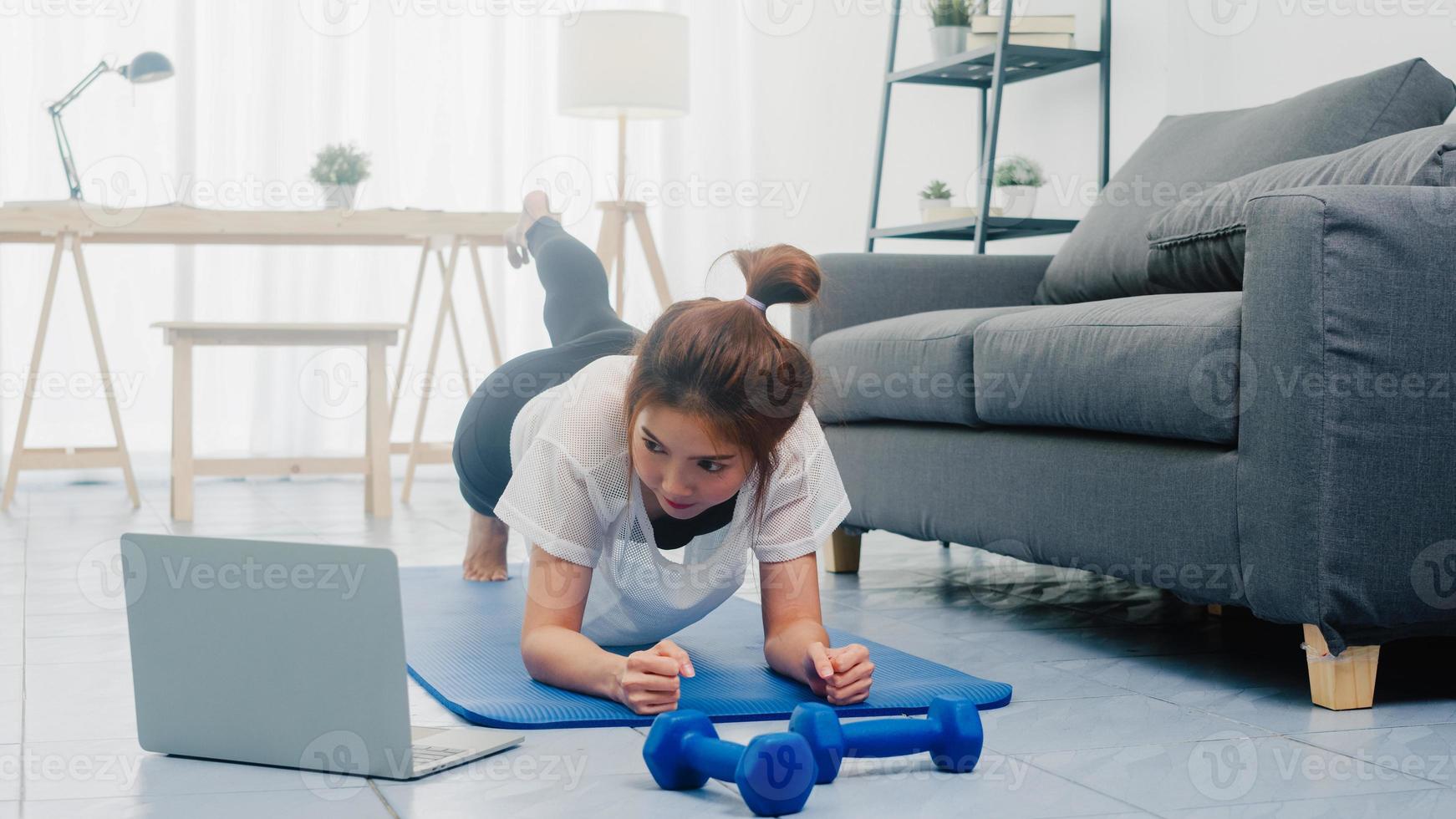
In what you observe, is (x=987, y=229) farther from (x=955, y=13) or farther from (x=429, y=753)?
(x=429, y=753)

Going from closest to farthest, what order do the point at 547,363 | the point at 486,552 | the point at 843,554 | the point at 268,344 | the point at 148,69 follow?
the point at 547,363
the point at 486,552
the point at 843,554
the point at 268,344
the point at 148,69

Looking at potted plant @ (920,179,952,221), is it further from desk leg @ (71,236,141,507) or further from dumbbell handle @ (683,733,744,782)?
dumbbell handle @ (683,733,744,782)

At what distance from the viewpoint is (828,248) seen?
4.79 m

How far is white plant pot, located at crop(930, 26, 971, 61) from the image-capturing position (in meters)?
3.54

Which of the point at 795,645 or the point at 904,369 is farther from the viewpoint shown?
the point at 904,369

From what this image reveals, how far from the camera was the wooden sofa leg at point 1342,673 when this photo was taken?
4.81 ft

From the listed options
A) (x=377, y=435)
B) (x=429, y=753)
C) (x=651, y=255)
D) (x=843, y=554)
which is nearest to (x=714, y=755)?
(x=429, y=753)

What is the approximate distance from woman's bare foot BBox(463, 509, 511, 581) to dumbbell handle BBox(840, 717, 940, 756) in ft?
4.07

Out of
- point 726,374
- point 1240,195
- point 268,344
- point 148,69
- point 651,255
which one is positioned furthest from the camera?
point 148,69

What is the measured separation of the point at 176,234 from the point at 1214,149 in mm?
2699

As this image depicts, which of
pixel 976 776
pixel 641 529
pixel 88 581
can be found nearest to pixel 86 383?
pixel 88 581

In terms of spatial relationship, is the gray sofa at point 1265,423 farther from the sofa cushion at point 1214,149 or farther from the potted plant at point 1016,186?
the potted plant at point 1016,186

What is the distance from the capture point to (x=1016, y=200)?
338 centimetres

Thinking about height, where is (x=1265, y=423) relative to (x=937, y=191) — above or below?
below
